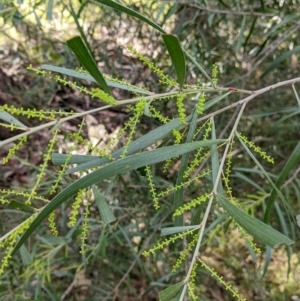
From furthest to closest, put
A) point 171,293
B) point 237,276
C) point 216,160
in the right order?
point 237,276
point 216,160
point 171,293

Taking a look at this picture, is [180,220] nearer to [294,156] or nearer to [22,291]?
[294,156]

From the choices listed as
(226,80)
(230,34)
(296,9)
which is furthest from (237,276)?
(296,9)

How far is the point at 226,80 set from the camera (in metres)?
1.70

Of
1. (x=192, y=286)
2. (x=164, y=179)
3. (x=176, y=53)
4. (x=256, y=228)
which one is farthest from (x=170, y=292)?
(x=164, y=179)

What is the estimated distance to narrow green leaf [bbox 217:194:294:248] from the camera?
0.58 meters

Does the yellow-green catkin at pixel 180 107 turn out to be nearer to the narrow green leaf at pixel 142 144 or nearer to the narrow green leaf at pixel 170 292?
the narrow green leaf at pixel 142 144

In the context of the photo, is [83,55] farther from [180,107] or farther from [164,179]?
[164,179]

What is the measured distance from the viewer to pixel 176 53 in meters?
0.60

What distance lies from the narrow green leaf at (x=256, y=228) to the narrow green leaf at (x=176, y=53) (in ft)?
0.58

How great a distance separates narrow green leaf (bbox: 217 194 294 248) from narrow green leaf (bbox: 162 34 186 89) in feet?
0.58

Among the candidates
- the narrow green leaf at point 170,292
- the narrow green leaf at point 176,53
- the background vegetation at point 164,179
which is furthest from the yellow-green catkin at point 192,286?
the background vegetation at point 164,179

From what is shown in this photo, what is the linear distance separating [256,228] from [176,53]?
24 cm

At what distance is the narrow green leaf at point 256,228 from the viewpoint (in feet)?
1.91

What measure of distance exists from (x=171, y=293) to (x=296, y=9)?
1110 millimetres
